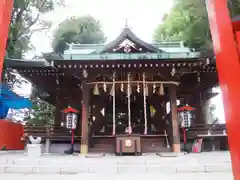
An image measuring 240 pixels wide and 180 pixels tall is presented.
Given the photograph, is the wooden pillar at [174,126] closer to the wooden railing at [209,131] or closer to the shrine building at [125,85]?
the shrine building at [125,85]

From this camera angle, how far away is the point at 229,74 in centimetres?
101

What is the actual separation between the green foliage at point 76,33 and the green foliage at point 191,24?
30.6 ft

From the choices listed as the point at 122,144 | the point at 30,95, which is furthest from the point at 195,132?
the point at 30,95

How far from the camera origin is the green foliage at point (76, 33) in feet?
75.8

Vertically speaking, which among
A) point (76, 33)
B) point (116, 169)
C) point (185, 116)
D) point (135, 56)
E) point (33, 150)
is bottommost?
point (116, 169)

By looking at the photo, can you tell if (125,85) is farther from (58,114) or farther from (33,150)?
(33,150)

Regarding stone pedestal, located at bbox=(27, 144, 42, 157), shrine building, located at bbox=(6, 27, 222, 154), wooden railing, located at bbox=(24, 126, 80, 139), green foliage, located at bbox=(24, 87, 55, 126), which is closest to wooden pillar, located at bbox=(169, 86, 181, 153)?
shrine building, located at bbox=(6, 27, 222, 154)

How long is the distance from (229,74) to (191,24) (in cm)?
1736

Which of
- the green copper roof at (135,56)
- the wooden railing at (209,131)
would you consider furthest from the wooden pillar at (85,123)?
the wooden railing at (209,131)

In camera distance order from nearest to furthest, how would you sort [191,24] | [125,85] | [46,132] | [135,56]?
1. [135,56]
2. [46,132]
3. [125,85]
4. [191,24]

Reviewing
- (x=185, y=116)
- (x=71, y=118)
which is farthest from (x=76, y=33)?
(x=185, y=116)

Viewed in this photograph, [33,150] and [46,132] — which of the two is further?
[46,132]

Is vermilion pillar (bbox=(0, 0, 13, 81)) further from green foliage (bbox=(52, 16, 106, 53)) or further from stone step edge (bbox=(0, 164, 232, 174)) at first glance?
green foliage (bbox=(52, 16, 106, 53))

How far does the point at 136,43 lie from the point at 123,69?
6.54 ft
